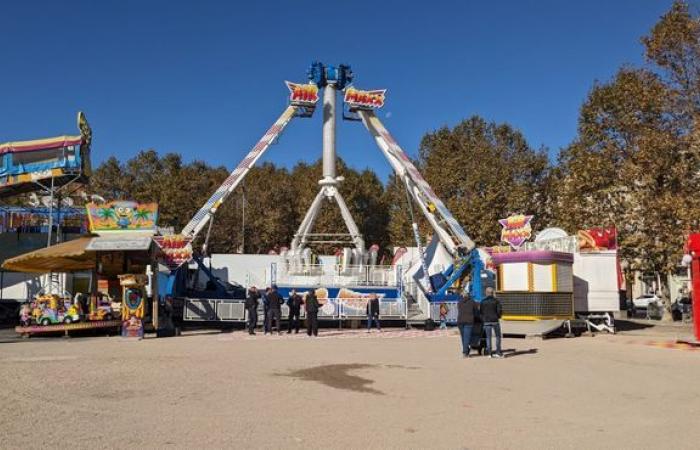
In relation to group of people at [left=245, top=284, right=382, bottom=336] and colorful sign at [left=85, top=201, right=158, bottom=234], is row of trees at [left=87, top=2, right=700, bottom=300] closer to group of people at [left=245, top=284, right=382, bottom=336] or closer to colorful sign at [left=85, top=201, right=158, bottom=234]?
group of people at [left=245, top=284, right=382, bottom=336]

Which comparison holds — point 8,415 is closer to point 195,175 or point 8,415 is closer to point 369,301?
point 369,301

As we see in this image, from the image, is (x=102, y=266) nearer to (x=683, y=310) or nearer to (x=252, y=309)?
(x=252, y=309)

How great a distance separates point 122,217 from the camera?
23734 millimetres

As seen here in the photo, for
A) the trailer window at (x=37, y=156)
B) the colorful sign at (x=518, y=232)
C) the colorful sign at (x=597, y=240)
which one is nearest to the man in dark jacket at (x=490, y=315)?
the colorful sign at (x=597, y=240)

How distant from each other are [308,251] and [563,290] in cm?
1385

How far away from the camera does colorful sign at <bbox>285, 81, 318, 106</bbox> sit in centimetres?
3306

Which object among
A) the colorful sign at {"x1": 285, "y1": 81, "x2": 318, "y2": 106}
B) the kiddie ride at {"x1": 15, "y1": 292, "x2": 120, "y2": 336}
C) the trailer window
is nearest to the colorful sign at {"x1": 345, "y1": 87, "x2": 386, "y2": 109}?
the colorful sign at {"x1": 285, "y1": 81, "x2": 318, "y2": 106}

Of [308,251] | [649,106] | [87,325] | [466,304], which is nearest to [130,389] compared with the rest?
[466,304]

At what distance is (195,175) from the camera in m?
58.5

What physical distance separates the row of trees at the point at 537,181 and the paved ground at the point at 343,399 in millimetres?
14257

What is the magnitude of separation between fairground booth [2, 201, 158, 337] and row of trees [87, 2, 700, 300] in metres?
20.6

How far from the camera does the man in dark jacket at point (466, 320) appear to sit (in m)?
15.5

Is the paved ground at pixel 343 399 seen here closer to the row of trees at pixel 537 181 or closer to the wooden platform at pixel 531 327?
the wooden platform at pixel 531 327

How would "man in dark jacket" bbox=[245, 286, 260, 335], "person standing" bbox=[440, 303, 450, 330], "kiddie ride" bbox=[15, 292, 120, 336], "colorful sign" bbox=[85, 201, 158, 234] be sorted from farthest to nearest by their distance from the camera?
1. "person standing" bbox=[440, 303, 450, 330]
2. "colorful sign" bbox=[85, 201, 158, 234]
3. "man in dark jacket" bbox=[245, 286, 260, 335]
4. "kiddie ride" bbox=[15, 292, 120, 336]
